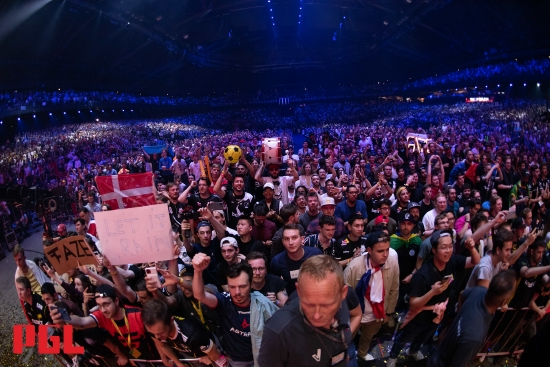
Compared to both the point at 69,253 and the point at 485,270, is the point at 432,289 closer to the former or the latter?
the point at 485,270

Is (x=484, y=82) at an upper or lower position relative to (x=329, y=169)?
upper

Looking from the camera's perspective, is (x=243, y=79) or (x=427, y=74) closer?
(x=427, y=74)

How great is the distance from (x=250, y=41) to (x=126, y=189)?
38.8m

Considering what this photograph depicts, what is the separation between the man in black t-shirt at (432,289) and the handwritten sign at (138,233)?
6.91ft

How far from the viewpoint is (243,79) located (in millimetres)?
42969

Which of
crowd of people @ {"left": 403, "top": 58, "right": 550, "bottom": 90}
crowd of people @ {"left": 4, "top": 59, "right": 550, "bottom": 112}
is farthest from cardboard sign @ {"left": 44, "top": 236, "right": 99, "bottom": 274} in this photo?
crowd of people @ {"left": 403, "top": 58, "right": 550, "bottom": 90}

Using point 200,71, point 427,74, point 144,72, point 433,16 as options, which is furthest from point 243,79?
point 433,16

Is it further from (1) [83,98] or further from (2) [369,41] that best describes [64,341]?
(2) [369,41]

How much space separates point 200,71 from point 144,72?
10.4 meters

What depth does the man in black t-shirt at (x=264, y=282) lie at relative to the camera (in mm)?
2783

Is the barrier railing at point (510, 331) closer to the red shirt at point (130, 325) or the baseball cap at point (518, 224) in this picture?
the baseball cap at point (518, 224)

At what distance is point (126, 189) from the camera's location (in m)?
A: 3.27

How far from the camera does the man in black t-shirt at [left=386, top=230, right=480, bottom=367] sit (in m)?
2.93

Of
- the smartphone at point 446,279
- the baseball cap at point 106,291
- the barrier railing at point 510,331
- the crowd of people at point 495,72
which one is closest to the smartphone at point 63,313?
the baseball cap at point 106,291
